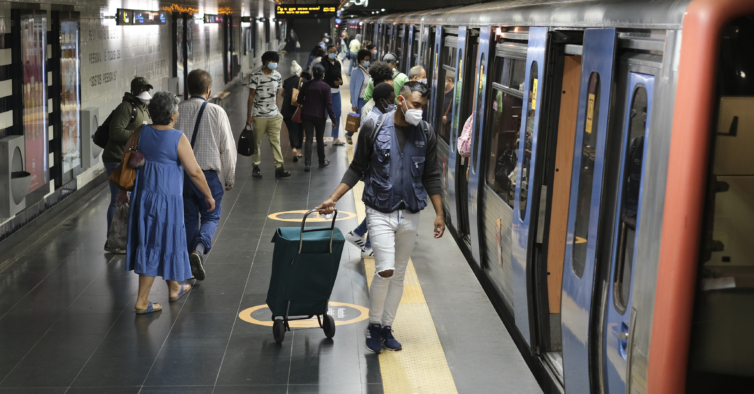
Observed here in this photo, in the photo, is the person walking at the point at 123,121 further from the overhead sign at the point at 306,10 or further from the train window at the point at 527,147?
the overhead sign at the point at 306,10

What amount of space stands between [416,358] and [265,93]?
6.52 metres

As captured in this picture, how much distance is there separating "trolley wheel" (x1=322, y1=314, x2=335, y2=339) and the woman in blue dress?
1.22 meters

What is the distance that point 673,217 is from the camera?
2572 mm

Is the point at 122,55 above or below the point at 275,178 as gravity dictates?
above

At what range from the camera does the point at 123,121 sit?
730 centimetres

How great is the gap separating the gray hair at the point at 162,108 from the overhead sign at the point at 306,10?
25.5 m

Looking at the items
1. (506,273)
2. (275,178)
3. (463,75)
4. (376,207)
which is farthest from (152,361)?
(275,178)

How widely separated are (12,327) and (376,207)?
266 cm

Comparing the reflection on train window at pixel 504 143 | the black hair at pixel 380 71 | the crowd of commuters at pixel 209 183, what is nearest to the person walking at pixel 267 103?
the black hair at pixel 380 71

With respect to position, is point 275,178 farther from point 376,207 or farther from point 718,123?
point 718,123

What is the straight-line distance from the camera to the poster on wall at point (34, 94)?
783 cm

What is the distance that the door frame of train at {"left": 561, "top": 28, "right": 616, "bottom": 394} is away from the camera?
11.0 ft

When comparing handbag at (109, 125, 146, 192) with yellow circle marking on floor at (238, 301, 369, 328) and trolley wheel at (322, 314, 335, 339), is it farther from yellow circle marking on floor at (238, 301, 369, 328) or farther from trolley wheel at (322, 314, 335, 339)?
trolley wheel at (322, 314, 335, 339)

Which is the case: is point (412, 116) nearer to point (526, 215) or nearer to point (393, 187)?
point (393, 187)
